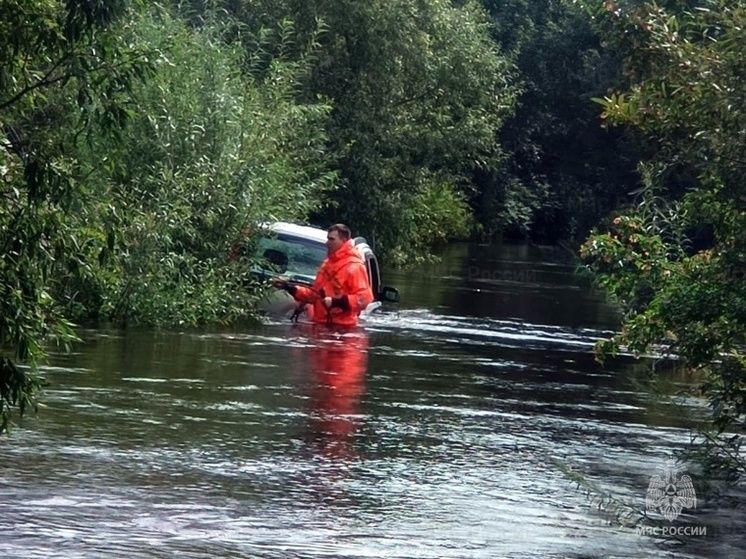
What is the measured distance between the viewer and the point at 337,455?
1058 cm

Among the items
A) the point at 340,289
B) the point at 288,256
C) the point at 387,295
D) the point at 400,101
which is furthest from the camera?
the point at 400,101

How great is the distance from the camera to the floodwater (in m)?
8.29

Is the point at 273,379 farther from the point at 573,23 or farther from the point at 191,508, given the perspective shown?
the point at 573,23

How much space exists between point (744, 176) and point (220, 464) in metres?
3.68

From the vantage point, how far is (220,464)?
10023 mm

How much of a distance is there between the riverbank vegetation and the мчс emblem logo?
401 millimetres

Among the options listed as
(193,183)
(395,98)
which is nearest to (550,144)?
(395,98)

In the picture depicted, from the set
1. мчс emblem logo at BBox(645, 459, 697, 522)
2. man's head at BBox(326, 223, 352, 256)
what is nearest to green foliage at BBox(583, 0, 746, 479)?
мчс emblem logo at BBox(645, 459, 697, 522)

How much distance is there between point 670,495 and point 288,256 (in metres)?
11.2

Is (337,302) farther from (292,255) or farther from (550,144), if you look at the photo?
(550,144)

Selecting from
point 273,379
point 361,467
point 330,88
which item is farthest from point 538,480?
point 330,88

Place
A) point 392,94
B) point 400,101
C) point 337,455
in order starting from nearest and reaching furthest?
point 337,455, point 392,94, point 400,101

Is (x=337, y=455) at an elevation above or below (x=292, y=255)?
below

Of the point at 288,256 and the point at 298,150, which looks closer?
the point at 288,256
